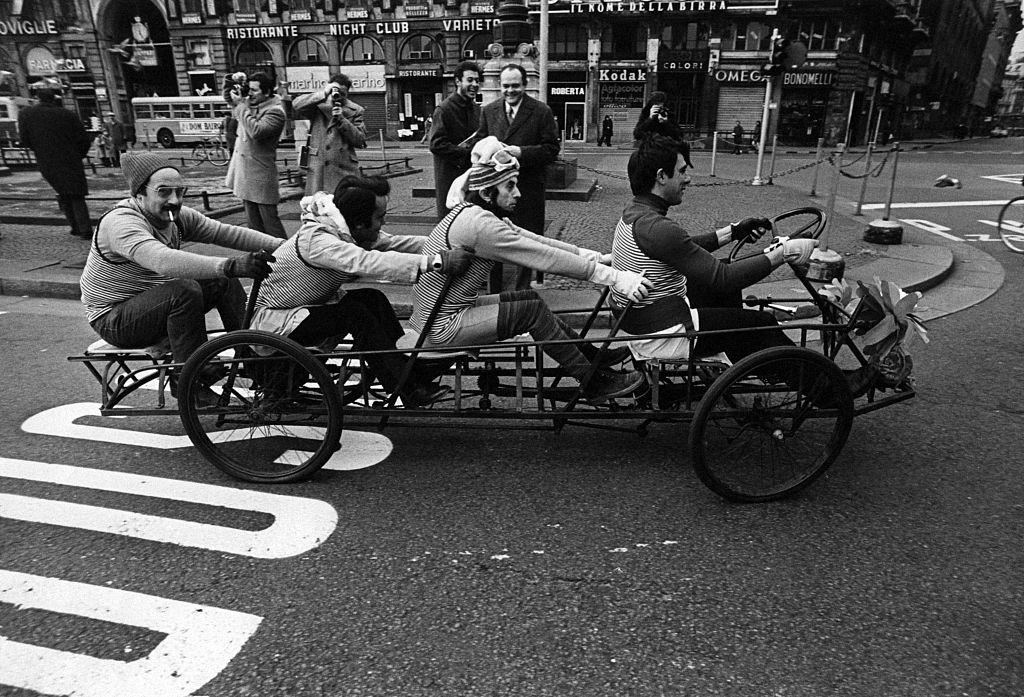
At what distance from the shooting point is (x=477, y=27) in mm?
39125

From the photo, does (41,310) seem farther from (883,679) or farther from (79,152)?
(883,679)

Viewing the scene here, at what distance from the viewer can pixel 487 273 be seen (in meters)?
3.46

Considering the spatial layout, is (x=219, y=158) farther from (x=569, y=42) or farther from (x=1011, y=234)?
(x=1011, y=234)

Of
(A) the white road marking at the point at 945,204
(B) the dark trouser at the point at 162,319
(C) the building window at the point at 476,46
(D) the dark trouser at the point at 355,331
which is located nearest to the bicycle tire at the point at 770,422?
(D) the dark trouser at the point at 355,331

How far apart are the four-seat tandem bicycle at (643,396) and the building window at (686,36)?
3878cm

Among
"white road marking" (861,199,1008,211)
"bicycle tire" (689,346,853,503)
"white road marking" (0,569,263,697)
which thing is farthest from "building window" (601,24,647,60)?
"white road marking" (0,569,263,697)

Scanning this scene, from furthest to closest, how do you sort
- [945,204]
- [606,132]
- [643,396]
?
[606,132]
[945,204]
[643,396]

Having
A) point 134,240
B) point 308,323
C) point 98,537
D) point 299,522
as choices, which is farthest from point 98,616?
point 134,240

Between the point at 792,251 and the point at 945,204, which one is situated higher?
the point at 792,251

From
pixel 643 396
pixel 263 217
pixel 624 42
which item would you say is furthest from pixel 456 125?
pixel 624 42

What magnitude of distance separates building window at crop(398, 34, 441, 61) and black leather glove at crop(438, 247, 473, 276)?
41.0 meters

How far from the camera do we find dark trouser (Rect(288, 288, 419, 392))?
3.40m

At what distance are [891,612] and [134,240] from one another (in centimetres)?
383

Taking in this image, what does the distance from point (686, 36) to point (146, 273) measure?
4016 centimetres
